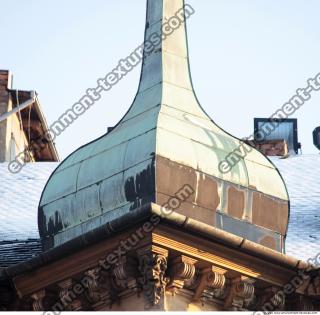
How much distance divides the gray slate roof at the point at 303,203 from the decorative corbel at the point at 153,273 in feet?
13.1

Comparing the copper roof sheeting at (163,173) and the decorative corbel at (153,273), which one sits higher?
the copper roof sheeting at (163,173)

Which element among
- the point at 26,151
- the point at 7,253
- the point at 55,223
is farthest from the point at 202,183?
the point at 26,151

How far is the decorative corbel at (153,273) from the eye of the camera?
23156mm

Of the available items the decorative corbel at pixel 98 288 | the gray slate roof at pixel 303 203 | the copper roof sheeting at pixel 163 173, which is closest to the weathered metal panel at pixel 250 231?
the copper roof sheeting at pixel 163 173

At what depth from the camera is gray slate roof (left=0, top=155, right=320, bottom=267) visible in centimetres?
2738

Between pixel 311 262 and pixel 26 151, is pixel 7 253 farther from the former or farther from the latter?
pixel 26 151

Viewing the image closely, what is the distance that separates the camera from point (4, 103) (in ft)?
141

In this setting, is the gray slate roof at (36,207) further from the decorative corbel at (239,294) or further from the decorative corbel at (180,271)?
the decorative corbel at (180,271)

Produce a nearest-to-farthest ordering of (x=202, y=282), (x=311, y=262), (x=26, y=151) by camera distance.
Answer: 1. (x=202, y=282)
2. (x=311, y=262)
3. (x=26, y=151)

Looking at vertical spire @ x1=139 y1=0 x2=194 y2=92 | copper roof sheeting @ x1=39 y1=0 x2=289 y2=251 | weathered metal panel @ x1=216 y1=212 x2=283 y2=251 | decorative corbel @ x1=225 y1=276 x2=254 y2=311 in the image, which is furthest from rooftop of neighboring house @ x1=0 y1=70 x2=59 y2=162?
decorative corbel @ x1=225 y1=276 x2=254 y2=311

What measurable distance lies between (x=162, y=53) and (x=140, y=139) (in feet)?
7.57

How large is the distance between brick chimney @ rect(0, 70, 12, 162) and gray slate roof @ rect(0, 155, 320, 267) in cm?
926

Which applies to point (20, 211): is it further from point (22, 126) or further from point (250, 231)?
point (22, 126)

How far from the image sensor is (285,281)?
24.6m
